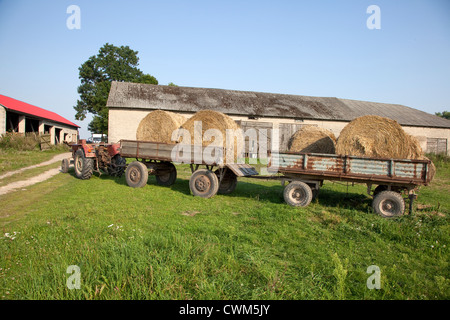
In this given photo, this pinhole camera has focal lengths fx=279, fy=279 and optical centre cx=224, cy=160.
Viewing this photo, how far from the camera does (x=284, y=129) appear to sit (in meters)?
23.7

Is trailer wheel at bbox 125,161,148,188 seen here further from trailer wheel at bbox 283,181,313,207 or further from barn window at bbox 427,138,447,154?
barn window at bbox 427,138,447,154

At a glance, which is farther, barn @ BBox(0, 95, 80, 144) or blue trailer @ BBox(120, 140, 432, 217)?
barn @ BBox(0, 95, 80, 144)

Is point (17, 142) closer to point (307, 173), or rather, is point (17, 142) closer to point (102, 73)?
point (307, 173)

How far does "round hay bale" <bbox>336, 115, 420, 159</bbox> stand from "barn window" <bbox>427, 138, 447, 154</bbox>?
2186 cm

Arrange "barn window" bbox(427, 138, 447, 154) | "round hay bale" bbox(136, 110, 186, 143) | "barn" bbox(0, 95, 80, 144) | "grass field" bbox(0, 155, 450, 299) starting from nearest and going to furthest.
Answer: "grass field" bbox(0, 155, 450, 299)
"round hay bale" bbox(136, 110, 186, 143)
"barn" bbox(0, 95, 80, 144)
"barn window" bbox(427, 138, 447, 154)

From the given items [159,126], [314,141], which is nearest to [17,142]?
[159,126]

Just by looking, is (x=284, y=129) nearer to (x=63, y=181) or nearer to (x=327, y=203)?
(x=327, y=203)

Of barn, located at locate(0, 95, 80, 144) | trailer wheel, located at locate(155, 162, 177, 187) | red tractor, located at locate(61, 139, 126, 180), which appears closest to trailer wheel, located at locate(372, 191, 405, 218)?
trailer wheel, located at locate(155, 162, 177, 187)

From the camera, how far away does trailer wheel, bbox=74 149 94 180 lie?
37.6ft

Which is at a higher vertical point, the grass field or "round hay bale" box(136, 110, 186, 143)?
"round hay bale" box(136, 110, 186, 143)

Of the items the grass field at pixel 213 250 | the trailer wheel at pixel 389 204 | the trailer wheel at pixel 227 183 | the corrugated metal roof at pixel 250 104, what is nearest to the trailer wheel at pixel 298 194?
the grass field at pixel 213 250

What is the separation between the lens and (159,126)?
10.2 meters

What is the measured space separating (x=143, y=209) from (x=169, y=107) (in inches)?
676
